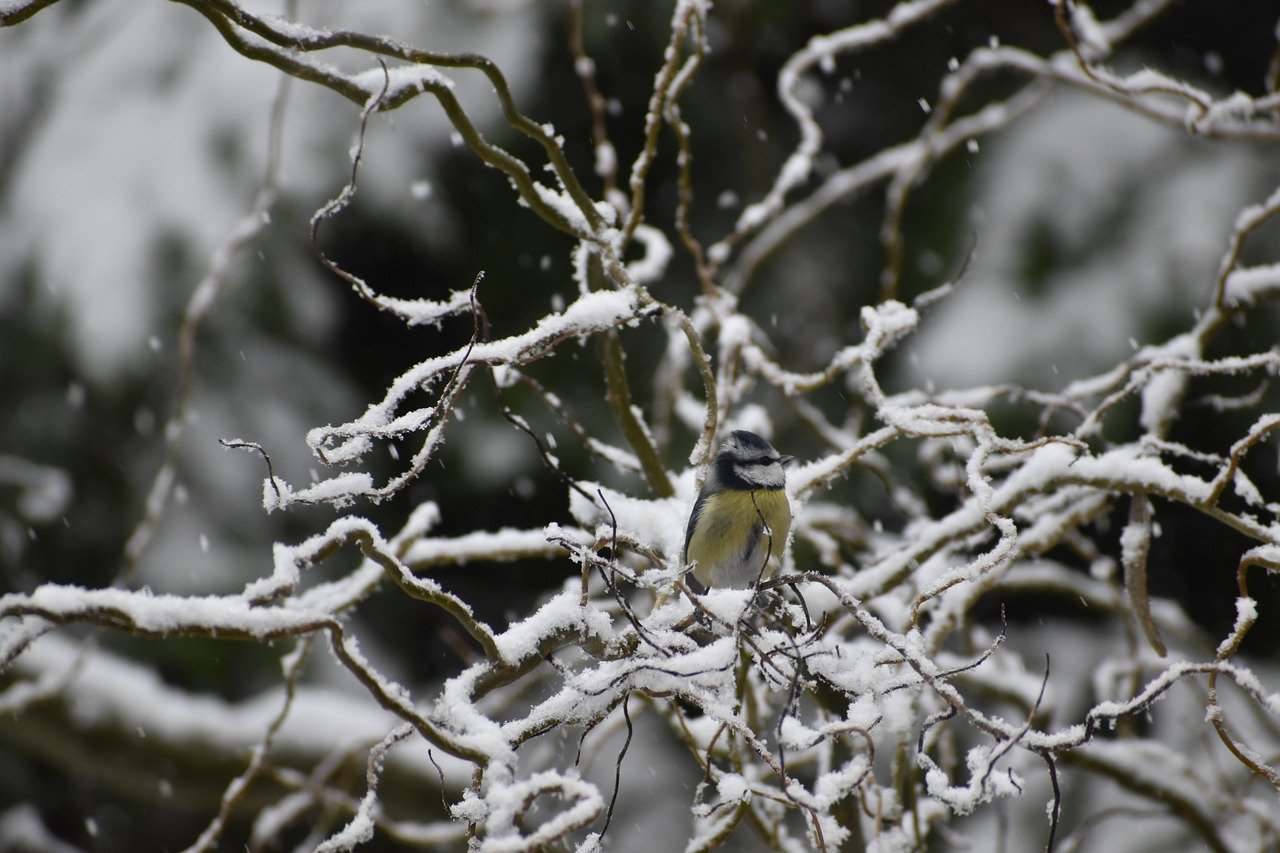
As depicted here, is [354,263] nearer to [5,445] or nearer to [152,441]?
[152,441]

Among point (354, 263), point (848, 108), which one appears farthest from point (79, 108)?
point (848, 108)

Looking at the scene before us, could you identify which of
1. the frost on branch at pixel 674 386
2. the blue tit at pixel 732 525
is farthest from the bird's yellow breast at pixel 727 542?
the frost on branch at pixel 674 386

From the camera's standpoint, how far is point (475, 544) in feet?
7.49

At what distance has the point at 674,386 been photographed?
287cm

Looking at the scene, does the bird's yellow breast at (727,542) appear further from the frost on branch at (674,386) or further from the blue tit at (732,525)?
the frost on branch at (674,386)

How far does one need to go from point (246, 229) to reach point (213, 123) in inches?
120

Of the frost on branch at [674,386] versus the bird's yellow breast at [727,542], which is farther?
the bird's yellow breast at [727,542]

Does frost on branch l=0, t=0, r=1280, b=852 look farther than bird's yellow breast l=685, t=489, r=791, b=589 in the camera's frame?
No

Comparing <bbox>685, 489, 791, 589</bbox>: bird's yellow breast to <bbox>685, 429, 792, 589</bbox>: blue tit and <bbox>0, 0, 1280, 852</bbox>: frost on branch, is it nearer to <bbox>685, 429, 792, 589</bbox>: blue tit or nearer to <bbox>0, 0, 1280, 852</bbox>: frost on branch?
<bbox>685, 429, 792, 589</bbox>: blue tit

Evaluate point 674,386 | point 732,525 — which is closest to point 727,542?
point 732,525

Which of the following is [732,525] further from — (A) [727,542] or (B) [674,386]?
(B) [674,386]

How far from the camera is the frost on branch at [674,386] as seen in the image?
234 cm

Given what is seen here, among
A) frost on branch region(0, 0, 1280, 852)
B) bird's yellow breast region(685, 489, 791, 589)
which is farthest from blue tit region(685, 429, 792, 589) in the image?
frost on branch region(0, 0, 1280, 852)

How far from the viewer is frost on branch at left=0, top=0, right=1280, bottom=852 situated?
2344 mm
